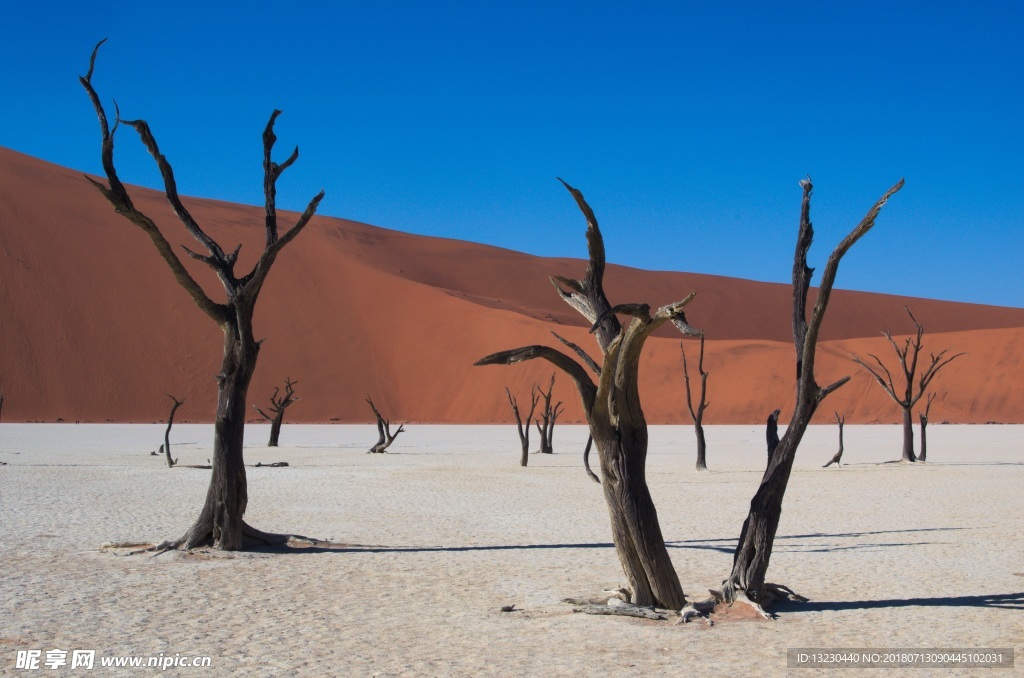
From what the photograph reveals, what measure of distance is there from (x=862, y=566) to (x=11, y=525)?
988 cm

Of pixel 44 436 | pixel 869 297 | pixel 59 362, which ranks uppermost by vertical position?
pixel 869 297

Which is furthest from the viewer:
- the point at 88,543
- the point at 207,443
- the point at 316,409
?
the point at 316,409

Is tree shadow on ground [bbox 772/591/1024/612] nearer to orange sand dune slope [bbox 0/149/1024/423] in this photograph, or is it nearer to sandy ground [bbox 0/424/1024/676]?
sandy ground [bbox 0/424/1024/676]

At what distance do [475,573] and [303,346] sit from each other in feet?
178

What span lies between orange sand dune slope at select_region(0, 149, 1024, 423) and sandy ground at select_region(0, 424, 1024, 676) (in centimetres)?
3580

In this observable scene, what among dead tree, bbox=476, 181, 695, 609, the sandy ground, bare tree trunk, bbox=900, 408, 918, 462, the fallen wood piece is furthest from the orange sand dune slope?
dead tree, bbox=476, 181, 695, 609

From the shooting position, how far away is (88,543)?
1056cm

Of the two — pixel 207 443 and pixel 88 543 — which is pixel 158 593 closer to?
pixel 88 543

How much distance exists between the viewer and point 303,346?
202 ft

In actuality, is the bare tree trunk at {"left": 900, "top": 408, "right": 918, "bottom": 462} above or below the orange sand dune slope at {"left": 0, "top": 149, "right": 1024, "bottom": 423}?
below

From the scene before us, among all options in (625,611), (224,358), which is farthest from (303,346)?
(625,611)

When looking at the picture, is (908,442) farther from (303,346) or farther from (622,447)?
(303,346)

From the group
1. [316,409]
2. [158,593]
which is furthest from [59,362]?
[158,593]

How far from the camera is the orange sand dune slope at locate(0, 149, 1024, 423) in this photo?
53500 mm
